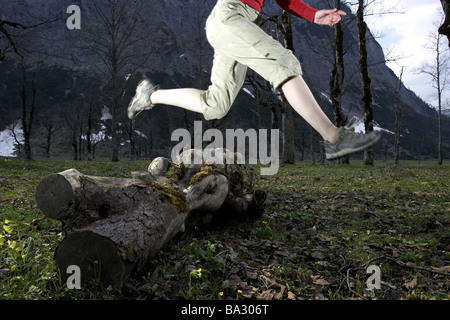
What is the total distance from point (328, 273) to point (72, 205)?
254 cm

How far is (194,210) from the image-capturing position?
13.0ft

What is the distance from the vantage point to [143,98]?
346cm

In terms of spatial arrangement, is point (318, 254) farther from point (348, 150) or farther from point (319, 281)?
point (348, 150)

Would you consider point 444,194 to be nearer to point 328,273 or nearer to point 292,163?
point 328,273

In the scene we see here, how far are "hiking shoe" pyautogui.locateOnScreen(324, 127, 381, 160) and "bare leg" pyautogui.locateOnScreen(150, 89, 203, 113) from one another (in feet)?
4.10

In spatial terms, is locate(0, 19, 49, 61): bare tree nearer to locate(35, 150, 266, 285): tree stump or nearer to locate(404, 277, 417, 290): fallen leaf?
locate(35, 150, 266, 285): tree stump

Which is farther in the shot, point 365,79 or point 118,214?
point 365,79

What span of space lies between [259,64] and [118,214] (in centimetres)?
181

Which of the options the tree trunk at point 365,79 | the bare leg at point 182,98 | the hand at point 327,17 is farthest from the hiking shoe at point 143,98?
the tree trunk at point 365,79

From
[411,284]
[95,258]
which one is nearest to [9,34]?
[95,258]

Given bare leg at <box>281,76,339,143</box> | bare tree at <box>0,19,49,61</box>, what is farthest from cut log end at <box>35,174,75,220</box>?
bare tree at <box>0,19,49,61</box>

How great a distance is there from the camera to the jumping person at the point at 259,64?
2410 millimetres

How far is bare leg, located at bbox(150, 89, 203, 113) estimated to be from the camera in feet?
9.73

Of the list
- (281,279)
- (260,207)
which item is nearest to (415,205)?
(260,207)
